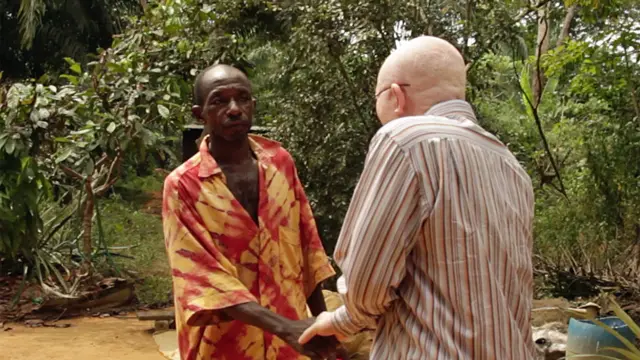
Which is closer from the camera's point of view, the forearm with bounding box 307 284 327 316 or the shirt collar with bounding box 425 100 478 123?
the shirt collar with bounding box 425 100 478 123

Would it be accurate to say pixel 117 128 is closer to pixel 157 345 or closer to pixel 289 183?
pixel 157 345

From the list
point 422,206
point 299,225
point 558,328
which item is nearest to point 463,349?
point 422,206

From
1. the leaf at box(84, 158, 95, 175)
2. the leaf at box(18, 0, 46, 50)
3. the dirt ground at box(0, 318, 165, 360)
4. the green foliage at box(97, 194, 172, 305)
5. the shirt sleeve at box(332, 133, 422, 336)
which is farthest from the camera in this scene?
the leaf at box(18, 0, 46, 50)

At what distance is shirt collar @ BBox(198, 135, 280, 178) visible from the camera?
2.64 m

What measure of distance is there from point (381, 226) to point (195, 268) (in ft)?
3.19

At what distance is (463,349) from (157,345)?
5946 mm

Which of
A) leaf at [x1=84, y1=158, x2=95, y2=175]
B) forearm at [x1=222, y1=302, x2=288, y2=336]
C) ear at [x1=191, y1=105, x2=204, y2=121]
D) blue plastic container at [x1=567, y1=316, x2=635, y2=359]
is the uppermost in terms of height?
ear at [x1=191, y1=105, x2=204, y2=121]

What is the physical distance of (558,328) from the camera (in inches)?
250

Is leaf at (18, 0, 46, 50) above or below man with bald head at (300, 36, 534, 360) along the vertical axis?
above

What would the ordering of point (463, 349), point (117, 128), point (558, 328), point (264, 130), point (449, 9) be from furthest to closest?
point (264, 130), point (117, 128), point (449, 9), point (558, 328), point (463, 349)

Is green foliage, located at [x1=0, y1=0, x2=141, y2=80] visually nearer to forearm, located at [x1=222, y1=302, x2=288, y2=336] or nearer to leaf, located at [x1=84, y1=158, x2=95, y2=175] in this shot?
leaf, located at [x1=84, y1=158, x2=95, y2=175]

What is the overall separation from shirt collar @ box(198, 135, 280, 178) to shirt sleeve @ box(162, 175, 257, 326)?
0.32 ft

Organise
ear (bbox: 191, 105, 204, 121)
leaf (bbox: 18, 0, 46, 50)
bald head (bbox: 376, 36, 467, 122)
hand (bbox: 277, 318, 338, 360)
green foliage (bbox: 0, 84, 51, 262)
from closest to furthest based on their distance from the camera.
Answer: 1. bald head (bbox: 376, 36, 467, 122)
2. hand (bbox: 277, 318, 338, 360)
3. ear (bbox: 191, 105, 204, 121)
4. green foliage (bbox: 0, 84, 51, 262)
5. leaf (bbox: 18, 0, 46, 50)

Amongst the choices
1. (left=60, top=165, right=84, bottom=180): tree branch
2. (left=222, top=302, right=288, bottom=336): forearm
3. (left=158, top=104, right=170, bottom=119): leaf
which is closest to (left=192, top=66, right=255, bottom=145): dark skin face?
(left=222, top=302, right=288, bottom=336): forearm
